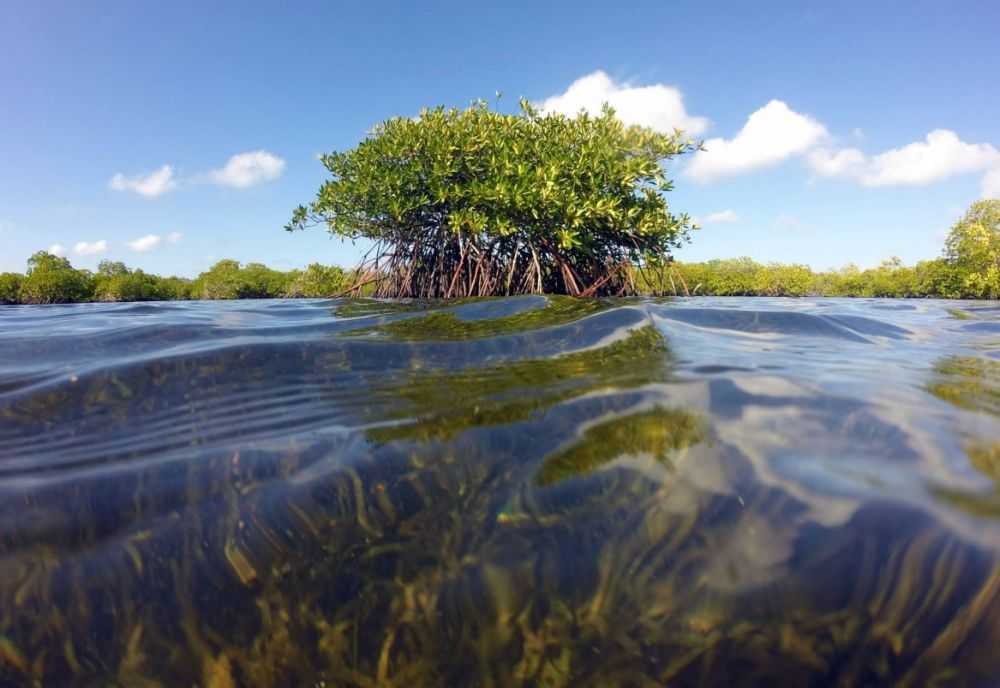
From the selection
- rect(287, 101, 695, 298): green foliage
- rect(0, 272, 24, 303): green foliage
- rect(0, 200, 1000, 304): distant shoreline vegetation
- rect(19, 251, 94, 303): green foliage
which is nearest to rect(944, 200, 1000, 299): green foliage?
rect(0, 200, 1000, 304): distant shoreline vegetation

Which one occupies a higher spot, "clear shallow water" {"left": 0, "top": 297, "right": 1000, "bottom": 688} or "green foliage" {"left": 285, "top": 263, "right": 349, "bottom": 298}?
"green foliage" {"left": 285, "top": 263, "right": 349, "bottom": 298}

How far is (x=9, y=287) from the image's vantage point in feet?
75.0

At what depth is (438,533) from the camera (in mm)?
1237

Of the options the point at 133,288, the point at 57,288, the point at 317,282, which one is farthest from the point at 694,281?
the point at 57,288

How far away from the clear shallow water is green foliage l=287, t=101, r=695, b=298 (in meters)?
8.03

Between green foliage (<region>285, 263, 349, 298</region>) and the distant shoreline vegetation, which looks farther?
the distant shoreline vegetation

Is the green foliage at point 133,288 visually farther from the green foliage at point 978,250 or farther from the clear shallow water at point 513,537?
the green foliage at point 978,250

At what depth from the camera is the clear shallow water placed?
961mm

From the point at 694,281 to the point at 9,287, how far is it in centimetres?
3766

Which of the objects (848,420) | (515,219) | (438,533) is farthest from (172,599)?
(515,219)

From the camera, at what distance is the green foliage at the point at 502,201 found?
9883 mm

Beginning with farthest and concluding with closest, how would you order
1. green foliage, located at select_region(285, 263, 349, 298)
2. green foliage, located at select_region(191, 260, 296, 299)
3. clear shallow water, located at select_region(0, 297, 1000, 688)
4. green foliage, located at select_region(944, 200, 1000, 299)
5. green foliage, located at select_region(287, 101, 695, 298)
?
green foliage, located at select_region(191, 260, 296, 299), green foliage, located at select_region(944, 200, 1000, 299), green foliage, located at select_region(285, 263, 349, 298), green foliage, located at select_region(287, 101, 695, 298), clear shallow water, located at select_region(0, 297, 1000, 688)

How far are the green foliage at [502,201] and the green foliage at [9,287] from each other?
22.2m

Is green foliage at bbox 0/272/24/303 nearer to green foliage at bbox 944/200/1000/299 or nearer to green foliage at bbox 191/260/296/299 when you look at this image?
green foliage at bbox 191/260/296/299
